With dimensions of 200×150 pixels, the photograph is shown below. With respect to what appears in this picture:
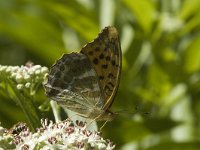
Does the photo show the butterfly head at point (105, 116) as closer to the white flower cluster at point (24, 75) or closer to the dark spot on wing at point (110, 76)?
the dark spot on wing at point (110, 76)

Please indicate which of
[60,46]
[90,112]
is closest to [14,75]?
[90,112]

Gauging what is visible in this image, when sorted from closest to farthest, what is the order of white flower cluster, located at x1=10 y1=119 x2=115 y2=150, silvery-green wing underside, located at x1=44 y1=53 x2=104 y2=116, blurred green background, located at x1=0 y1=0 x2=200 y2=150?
white flower cluster, located at x1=10 y1=119 x2=115 y2=150, silvery-green wing underside, located at x1=44 y1=53 x2=104 y2=116, blurred green background, located at x1=0 y1=0 x2=200 y2=150

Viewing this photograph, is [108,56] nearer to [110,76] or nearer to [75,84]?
[110,76]

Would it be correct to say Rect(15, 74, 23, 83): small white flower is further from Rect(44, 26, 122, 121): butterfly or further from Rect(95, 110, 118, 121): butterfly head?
Rect(95, 110, 118, 121): butterfly head

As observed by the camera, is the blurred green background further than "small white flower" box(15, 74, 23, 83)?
Yes

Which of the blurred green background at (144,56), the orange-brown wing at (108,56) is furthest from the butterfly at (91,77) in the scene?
the blurred green background at (144,56)

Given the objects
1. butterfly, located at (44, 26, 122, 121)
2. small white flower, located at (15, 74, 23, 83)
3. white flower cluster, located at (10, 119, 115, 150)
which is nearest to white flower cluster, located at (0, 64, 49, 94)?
small white flower, located at (15, 74, 23, 83)
